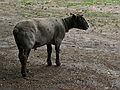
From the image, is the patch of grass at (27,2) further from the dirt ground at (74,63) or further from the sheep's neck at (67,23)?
the sheep's neck at (67,23)

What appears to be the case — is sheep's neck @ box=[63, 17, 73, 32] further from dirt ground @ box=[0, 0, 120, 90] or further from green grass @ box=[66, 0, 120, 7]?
green grass @ box=[66, 0, 120, 7]

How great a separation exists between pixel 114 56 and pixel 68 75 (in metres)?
2.49

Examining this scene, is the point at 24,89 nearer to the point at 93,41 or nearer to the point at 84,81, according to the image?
the point at 84,81

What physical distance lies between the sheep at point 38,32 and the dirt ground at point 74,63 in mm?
432

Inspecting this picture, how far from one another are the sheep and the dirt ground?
432 millimetres

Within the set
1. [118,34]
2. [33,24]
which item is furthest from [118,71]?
[118,34]

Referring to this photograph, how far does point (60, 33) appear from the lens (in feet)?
33.2

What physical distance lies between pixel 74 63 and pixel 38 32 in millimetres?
1765

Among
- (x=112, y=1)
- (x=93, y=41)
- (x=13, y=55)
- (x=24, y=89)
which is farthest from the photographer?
(x=112, y=1)

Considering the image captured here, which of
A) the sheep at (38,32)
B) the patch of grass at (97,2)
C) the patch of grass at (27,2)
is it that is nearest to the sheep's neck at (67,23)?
the sheep at (38,32)

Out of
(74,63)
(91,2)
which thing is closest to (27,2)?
(91,2)

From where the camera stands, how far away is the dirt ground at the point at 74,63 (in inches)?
348

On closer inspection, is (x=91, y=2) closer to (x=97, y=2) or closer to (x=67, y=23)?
(x=97, y=2)

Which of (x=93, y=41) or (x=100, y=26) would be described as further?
(x=100, y=26)
